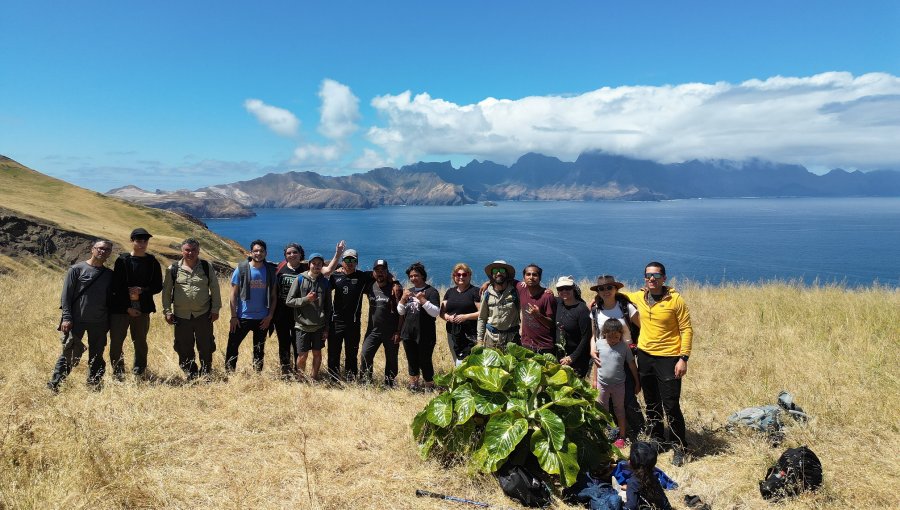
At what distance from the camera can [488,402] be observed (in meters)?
4.67

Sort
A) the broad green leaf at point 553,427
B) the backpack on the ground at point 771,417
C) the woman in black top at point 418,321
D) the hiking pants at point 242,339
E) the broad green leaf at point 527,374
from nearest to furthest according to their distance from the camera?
the broad green leaf at point 553,427
the broad green leaf at point 527,374
the backpack on the ground at point 771,417
the woman in black top at point 418,321
the hiking pants at point 242,339

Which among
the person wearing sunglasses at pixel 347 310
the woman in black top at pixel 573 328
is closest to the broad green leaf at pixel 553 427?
the woman in black top at pixel 573 328

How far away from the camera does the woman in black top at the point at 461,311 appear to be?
22.8ft

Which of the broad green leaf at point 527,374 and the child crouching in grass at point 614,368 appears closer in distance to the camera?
the broad green leaf at point 527,374

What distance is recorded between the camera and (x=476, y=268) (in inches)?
2093

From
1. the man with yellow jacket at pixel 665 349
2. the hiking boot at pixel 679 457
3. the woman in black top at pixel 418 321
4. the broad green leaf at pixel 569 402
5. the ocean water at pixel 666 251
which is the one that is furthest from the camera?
the ocean water at pixel 666 251

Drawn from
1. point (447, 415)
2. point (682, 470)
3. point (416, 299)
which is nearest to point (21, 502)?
point (447, 415)

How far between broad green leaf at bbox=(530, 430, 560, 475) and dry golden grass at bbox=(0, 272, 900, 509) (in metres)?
0.53

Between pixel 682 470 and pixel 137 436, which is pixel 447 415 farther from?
pixel 137 436

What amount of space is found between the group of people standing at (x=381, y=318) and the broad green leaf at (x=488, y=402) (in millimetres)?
1472

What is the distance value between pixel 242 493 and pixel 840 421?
6711 mm

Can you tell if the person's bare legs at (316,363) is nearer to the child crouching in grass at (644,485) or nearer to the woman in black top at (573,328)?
the woman in black top at (573,328)

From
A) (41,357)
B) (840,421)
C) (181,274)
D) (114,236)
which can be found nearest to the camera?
(840,421)

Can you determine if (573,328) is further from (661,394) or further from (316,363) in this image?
(316,363)
